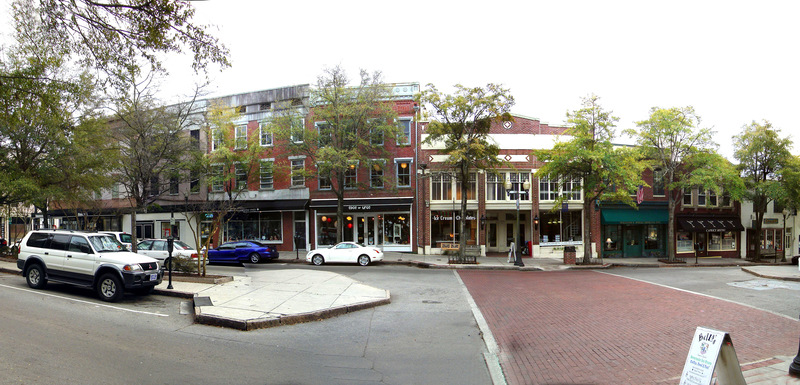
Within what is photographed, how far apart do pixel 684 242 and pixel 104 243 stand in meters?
35.9

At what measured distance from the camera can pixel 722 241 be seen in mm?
33188

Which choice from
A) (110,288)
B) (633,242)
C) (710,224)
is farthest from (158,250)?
(710,224)

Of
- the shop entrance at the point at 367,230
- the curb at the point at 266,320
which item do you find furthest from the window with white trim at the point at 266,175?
the curb at the point at 266,320

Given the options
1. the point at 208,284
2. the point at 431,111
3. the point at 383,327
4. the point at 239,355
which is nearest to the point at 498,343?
the point at 383,327

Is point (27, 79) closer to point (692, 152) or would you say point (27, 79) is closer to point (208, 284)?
point (208, 284)

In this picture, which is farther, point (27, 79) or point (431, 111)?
point (431, 111)

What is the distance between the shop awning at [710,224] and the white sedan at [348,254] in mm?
23386

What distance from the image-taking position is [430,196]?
2900 centimetres

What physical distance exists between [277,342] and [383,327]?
228 cm

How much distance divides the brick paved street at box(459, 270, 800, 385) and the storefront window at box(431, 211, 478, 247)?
1452 centimetres

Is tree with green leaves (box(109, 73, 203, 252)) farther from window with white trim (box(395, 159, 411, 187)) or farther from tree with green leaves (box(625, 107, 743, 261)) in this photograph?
tree with green leaves (box(625, 107, 743, 261))

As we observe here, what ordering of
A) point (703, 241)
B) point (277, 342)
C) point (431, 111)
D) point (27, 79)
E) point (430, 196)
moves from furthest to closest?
point (703, 241)
point (430, 196)
point (431, 111)
point (27, 79)
point (277, 342)

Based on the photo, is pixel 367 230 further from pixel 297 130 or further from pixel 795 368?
pixel 795 368

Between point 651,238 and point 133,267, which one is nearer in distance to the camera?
point 133,267
